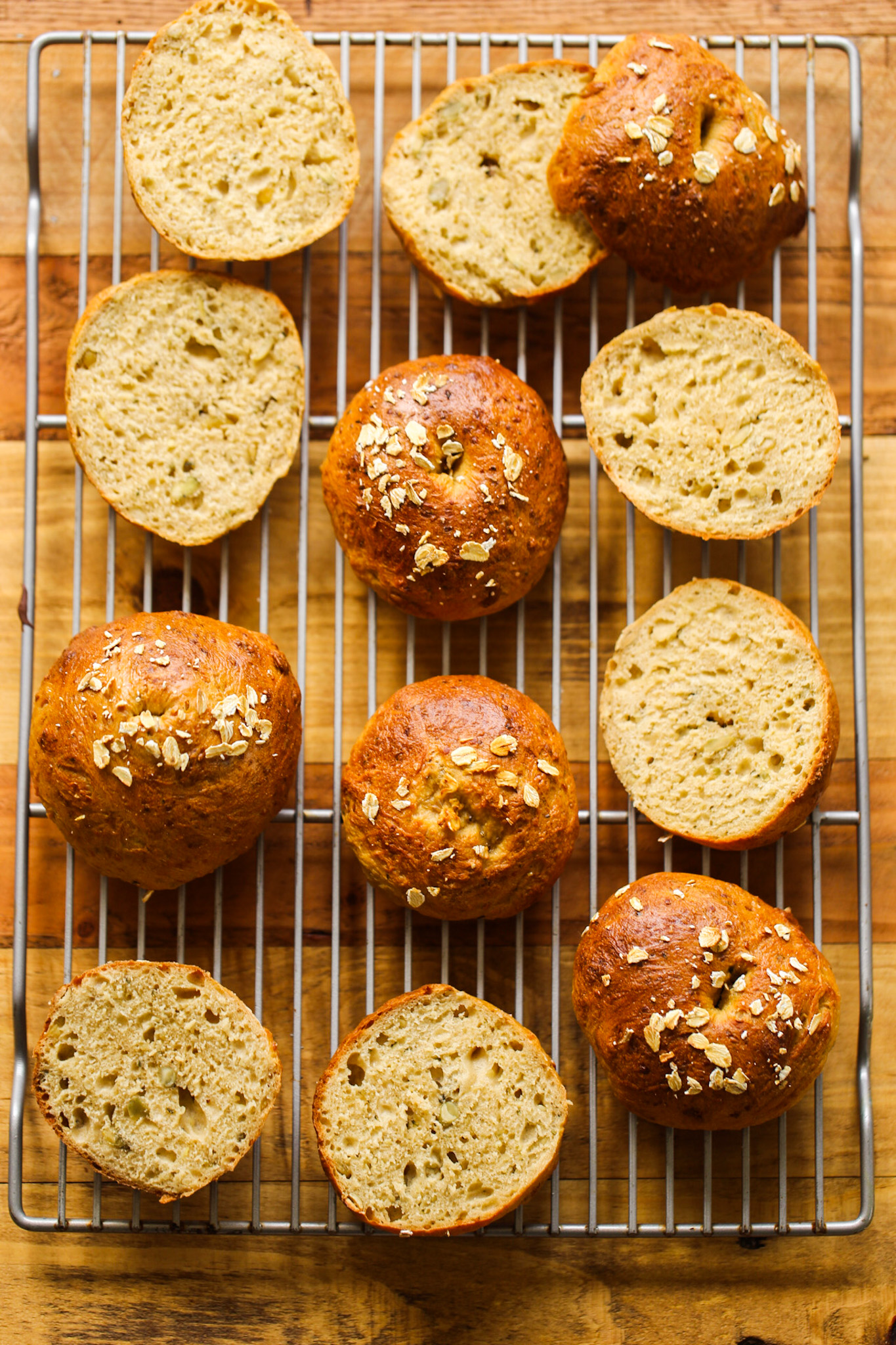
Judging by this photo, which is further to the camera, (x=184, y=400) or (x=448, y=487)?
(x=184, y=400)

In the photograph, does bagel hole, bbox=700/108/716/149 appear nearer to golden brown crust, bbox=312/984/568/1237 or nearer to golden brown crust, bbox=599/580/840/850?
golden brown crust, bbox=599/580/840/850

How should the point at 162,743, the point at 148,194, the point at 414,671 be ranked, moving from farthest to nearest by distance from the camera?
the point at 414,671 < the point at 148,194 < the point at 162,743

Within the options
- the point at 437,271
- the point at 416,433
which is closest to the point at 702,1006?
the point at 416,433

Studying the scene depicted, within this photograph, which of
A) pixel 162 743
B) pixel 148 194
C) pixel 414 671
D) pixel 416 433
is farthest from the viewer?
pixel 414 671

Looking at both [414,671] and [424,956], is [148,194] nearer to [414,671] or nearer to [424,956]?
[414,671]

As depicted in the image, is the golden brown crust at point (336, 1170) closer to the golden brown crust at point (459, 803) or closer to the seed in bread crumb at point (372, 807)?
the golden brown crust at point (459, 803)

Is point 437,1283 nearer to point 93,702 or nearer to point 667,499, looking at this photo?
point 93,702

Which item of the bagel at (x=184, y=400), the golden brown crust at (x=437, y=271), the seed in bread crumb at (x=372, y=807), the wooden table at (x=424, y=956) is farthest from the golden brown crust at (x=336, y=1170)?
the golden brown crust at (x=437, y=271)
